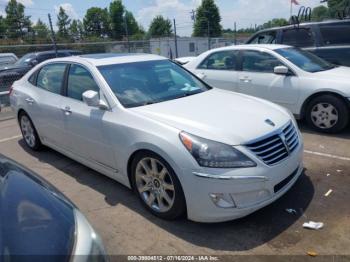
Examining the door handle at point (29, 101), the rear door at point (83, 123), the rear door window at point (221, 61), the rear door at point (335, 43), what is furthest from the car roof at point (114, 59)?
the rear door at point (335, 43)

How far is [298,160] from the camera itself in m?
3.66

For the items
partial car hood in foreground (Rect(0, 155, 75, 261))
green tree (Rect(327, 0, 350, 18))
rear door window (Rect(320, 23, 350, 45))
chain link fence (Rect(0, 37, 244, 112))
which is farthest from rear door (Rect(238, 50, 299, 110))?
chain link fence (Rect(0, 37, 244, 112))

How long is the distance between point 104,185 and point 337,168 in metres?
2.96

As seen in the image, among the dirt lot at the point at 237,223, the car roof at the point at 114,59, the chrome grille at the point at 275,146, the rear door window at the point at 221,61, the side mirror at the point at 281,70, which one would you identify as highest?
the car roof at the point at 114,59

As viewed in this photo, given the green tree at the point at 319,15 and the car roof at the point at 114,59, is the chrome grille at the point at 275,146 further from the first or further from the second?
the green tree at the point at 319,15

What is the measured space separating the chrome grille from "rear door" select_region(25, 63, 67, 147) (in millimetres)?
2666

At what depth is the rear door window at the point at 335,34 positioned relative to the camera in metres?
7.96

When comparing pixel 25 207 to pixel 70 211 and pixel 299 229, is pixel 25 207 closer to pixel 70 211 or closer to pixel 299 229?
pixel 70 211

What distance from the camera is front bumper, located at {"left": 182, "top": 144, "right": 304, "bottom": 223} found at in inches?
119

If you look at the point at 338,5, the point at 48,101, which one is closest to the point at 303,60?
the point at 48,101

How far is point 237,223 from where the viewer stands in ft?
11.2

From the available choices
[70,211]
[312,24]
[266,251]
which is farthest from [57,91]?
[312,24]

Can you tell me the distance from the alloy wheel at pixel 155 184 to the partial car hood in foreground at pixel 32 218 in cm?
121

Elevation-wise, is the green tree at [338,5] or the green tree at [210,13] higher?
the green tree at [210,13]
